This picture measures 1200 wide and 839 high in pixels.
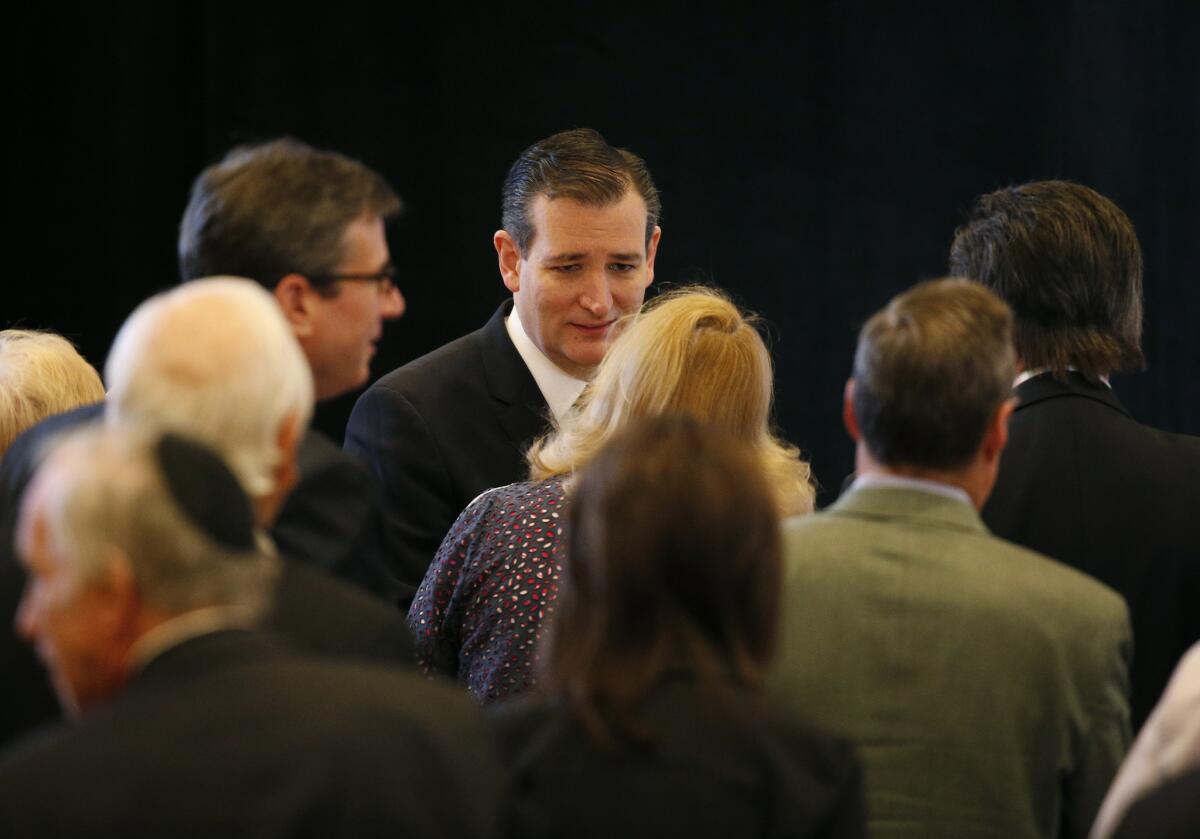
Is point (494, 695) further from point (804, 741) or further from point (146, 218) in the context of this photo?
point (146, 218)

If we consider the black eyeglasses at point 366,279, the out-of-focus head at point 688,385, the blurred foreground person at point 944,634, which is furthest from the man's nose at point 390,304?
the blurred foreground person at point 944,634

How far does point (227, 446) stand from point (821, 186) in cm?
399

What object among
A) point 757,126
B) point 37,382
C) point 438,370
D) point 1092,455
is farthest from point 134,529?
point 757,126

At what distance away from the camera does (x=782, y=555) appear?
1761 millimetres

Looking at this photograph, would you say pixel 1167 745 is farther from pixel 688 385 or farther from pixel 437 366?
pixel 437 366

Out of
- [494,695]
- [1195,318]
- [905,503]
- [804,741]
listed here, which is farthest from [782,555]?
[1195,318]

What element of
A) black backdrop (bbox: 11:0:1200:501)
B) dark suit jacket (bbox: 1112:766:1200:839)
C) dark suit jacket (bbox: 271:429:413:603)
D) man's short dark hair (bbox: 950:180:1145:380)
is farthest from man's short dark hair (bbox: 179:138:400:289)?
black backdrop (bbox: 11:0:1200:501)

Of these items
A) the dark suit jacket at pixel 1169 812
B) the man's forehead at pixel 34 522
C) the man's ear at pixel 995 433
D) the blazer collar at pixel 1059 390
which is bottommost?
the dark suit jacket at pixel 1169 812

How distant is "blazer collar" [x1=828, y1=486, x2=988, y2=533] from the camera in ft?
6.84

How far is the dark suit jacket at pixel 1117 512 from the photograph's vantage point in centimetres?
273

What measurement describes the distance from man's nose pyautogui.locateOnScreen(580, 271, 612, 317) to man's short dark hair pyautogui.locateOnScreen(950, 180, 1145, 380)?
3.27 ft

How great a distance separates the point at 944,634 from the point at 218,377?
88 cm

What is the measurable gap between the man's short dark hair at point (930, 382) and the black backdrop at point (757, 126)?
3.46 metres

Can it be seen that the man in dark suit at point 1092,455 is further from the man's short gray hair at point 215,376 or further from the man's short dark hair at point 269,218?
the man's short gray hair at point 215,376
